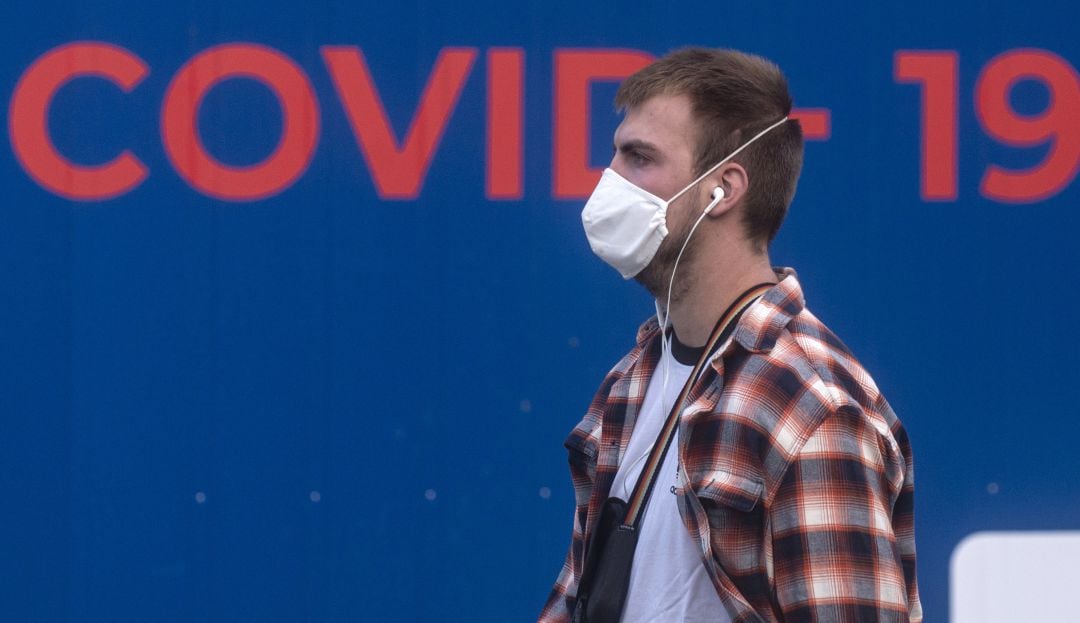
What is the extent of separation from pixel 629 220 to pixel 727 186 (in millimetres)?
136

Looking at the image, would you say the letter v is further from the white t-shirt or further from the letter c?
the white t-shirt

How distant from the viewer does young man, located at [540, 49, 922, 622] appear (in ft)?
4.12

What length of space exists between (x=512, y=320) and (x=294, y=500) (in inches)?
23.4

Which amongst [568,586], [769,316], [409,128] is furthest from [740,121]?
[409,128]

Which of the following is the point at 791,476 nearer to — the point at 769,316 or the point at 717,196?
the point at 769,316

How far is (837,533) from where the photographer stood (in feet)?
4.08

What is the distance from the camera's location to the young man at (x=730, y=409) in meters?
1.26

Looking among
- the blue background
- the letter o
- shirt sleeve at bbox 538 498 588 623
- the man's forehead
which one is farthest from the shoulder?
the letter o

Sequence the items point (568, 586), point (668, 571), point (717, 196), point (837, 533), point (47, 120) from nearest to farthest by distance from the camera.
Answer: point (837, 533) < point (668, 571) < point (717, 196) < point (568, 586) < point (47, 120)

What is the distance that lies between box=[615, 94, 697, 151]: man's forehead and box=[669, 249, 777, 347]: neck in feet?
0.54

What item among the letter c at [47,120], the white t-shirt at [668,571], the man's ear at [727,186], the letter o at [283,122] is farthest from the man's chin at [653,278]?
the letter c at [47,120]

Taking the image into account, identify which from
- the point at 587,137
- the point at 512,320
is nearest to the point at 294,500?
the point at 512,320

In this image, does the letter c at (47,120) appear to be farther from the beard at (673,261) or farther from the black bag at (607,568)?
the black bag at (607,568)

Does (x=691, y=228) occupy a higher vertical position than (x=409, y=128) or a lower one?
lower
